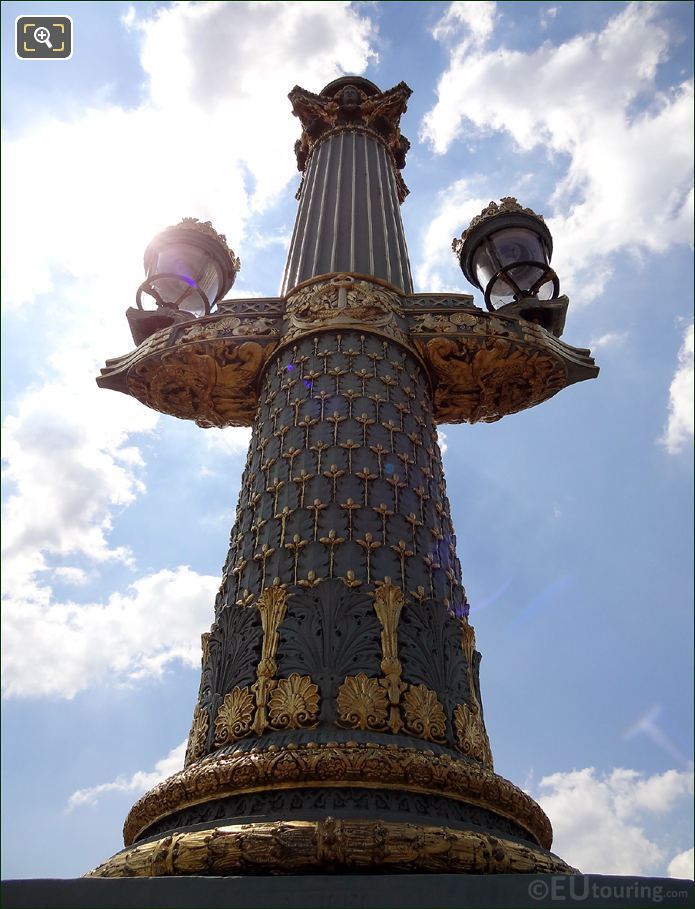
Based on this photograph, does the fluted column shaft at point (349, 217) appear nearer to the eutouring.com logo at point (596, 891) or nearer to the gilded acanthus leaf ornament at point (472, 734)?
the gilded acanthus leaf ornament at point (472, 734)

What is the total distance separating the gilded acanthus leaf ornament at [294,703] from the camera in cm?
652

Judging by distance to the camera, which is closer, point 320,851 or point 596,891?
point 596,891

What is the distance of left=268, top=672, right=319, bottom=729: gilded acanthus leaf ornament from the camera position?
6.52 meters

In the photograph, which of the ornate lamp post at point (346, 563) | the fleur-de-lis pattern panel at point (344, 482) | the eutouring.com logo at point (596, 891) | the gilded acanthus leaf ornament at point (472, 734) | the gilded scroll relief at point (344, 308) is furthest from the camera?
the gilded scroll relief at point (344, 308)

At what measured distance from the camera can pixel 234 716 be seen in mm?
6812

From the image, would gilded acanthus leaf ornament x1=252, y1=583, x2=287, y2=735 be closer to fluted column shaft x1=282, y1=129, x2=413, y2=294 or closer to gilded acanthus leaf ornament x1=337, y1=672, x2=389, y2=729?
gilded acanthus leaf ornament x1=337, y1=672, x2=389, y2=729

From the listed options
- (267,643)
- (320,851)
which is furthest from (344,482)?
(320,851)

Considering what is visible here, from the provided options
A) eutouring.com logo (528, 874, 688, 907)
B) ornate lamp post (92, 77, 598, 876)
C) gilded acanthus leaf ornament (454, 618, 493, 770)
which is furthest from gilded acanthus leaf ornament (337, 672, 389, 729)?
eutouring.com logo (528, 874, 688, 907)

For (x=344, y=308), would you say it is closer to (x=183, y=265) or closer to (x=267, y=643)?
(x=183, y=265)

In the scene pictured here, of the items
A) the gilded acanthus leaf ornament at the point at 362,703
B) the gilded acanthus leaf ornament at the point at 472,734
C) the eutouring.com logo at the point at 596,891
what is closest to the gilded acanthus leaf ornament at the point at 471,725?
the gilded acanthus leaf ornament at the point at 472,734

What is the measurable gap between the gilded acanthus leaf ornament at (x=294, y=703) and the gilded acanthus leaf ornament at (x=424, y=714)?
779 mm

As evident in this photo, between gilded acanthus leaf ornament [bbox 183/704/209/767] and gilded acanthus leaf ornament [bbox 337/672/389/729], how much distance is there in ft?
4.37

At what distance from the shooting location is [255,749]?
251 inches

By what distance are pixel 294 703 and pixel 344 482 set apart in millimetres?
2464
